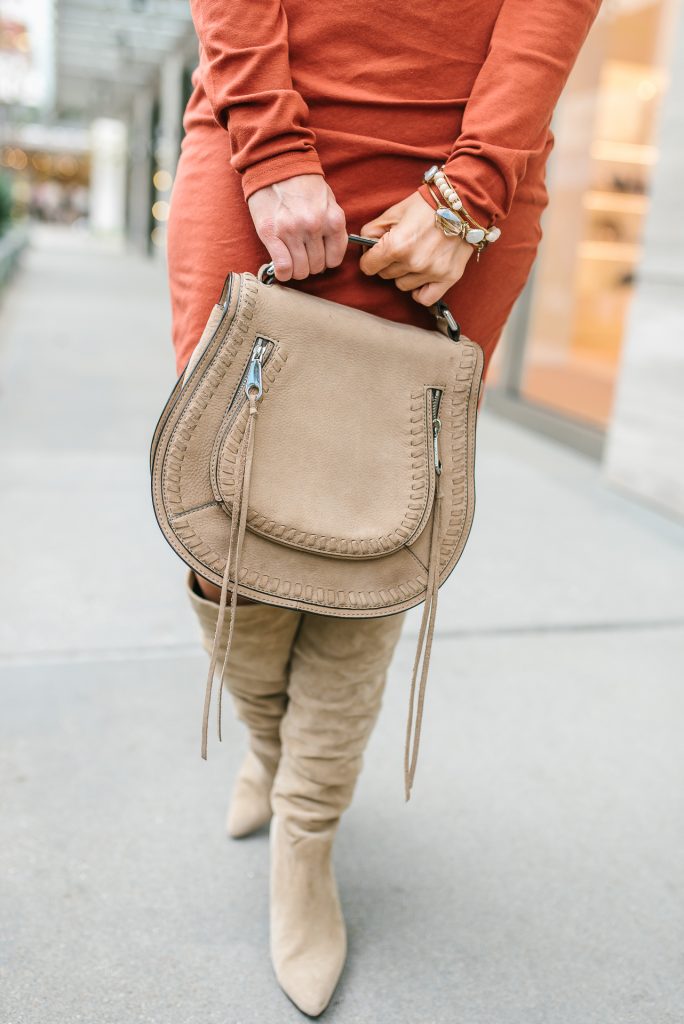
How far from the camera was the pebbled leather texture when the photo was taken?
3.74 ft

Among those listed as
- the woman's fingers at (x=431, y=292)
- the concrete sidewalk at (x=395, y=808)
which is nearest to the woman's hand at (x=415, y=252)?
the woman's fingers at (x=431, y=292)

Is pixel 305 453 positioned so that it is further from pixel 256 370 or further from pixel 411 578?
pixel 411 578

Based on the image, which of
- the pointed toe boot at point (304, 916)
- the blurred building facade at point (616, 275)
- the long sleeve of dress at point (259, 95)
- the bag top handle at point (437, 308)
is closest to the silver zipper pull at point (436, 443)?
the bag top handle at point (437, 308)

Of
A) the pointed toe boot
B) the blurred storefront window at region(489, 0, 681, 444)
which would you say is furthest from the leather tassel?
the blurred storefront window at region(489, 0, 681, 444)

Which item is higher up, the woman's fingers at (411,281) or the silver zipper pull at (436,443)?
the woman's fingers at (411,281)

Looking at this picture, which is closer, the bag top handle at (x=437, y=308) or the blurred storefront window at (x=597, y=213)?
the bag top handle at (x=437, y=308)

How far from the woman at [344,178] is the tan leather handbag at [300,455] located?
0.07 metres

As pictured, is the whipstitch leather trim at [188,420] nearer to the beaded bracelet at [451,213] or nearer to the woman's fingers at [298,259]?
the woman's fingers at [298,259]

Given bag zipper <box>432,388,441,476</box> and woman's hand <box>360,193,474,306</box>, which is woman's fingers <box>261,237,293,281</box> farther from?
bag zipper <box>432,388,441,476</box>

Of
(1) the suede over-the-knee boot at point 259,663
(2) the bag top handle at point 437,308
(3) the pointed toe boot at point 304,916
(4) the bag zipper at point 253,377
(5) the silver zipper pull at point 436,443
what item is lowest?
(3) the pointed toe boot at point 304,916

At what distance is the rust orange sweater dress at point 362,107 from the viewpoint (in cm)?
113

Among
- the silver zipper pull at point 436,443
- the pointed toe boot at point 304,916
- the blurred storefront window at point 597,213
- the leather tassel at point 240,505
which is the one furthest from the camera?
A: the blurred storefront window at point 597,213

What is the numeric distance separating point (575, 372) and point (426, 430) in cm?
435

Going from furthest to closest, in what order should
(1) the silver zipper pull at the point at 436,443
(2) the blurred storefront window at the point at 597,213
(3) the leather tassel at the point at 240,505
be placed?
1. (2) the blurred storefront window at the point at 597,213
2. (1) the silver zipper pull at the point at 436,443
3. (3) the leather tassel at the point at 240,505
